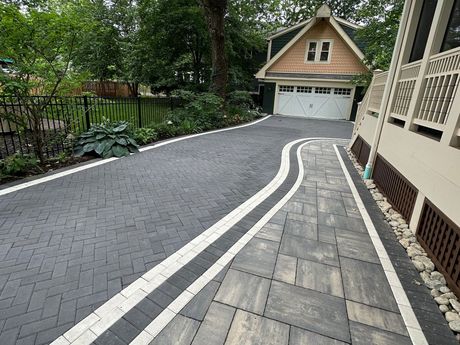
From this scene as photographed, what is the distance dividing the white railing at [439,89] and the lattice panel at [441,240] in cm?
98

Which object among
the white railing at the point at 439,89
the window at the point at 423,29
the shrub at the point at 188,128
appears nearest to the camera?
the white railing at the point at 439,89

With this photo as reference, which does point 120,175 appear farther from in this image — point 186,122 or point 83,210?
point 186,122

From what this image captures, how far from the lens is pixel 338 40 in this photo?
15109 mm

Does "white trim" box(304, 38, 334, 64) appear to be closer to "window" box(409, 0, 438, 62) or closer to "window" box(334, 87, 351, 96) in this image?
"window" box(334, 87, 351, 96)

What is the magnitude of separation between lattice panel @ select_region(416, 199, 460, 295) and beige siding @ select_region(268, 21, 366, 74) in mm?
14526

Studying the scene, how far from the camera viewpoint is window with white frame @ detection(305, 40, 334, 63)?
15367 mm

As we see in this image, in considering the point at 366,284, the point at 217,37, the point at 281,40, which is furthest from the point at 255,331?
the point at 281,40

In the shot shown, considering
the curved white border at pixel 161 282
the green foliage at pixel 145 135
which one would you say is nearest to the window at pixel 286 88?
the green foliage at pixel 145 135


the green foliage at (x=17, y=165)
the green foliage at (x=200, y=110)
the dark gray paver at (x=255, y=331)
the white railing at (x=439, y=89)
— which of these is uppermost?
the white railing at (x=439, y=89)

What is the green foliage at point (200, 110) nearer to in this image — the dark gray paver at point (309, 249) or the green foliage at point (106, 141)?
the green foliage at point (106, 141)

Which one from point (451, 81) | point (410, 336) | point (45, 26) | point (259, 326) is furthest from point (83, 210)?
point (451, 81)

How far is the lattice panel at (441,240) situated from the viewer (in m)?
2.20

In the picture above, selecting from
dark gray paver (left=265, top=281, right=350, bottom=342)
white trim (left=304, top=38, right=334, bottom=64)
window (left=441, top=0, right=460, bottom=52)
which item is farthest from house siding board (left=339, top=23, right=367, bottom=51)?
dark gray paver (left=265, top=281, right=350, bottom=342)

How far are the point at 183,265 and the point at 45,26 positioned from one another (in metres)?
4.45
